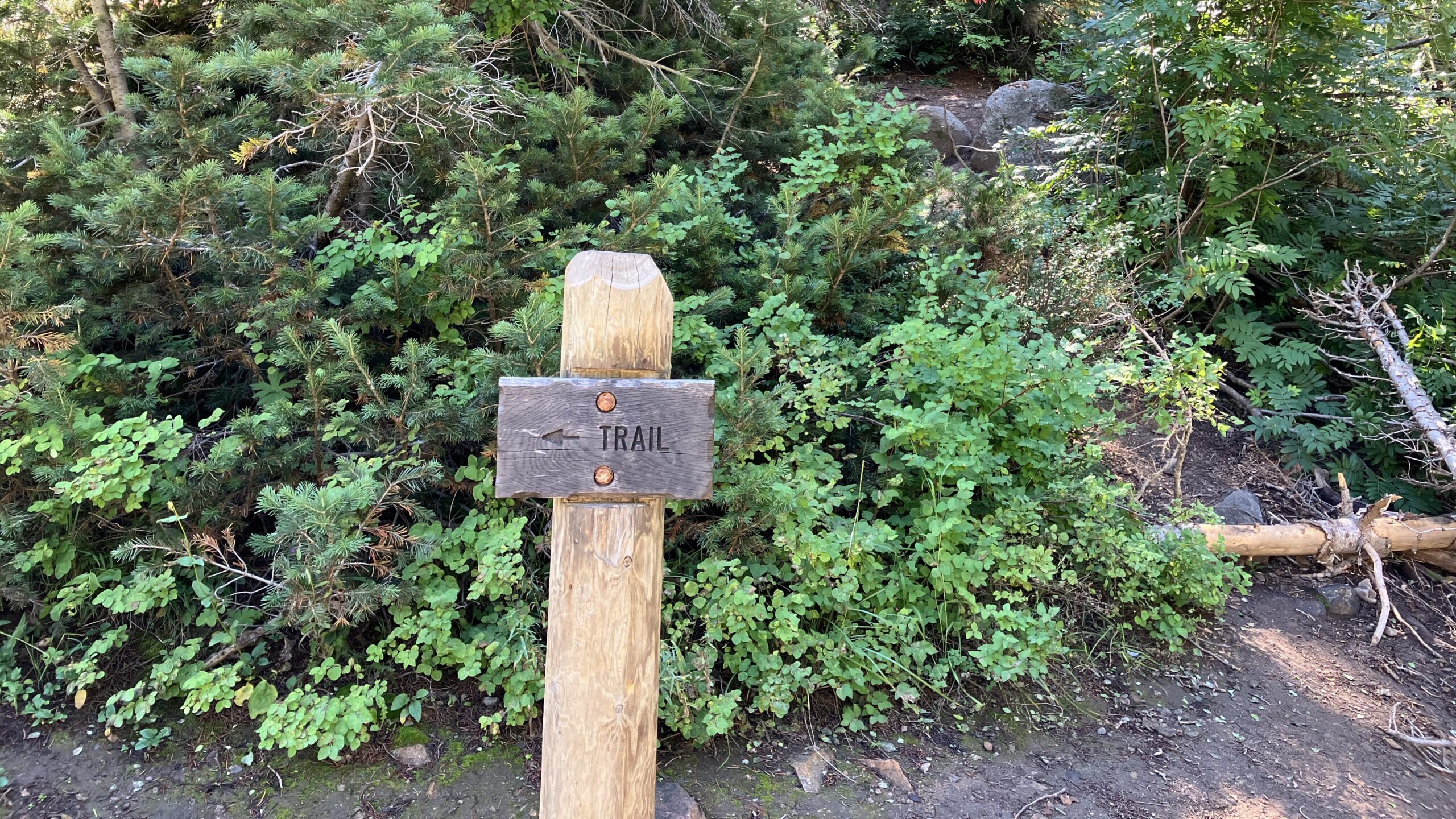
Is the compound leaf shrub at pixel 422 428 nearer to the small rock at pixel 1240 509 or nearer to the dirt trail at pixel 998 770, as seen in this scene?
the dirt trail at pixel 998 770

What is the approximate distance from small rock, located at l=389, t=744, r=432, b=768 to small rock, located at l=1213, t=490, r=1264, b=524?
4458 mm

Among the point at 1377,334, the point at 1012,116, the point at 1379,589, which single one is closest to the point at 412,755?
the point at 1379,589

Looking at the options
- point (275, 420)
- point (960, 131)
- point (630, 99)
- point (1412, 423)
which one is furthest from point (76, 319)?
point (960, 131)

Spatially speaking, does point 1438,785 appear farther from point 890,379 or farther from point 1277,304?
point 1277,304

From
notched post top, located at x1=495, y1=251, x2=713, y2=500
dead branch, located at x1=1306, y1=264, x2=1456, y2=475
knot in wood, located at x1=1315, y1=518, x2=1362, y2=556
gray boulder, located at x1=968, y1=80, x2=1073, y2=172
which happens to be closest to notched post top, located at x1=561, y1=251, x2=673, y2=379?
notched post top, located at x1=495, y1=251, x2=713, y2=500

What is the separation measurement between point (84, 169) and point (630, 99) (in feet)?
9.47

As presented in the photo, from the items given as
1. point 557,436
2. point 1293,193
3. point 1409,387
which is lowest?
point 1409,387

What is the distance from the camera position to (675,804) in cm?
271

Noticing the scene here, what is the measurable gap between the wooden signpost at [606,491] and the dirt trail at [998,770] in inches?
38.6

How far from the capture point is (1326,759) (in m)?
3.23

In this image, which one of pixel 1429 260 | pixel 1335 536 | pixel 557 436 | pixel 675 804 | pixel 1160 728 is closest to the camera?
pixel 557 436

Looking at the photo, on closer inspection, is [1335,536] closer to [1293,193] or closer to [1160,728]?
[1160,728]

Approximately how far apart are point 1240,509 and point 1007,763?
2825 millimetres

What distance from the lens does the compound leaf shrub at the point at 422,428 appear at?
2857 mm
